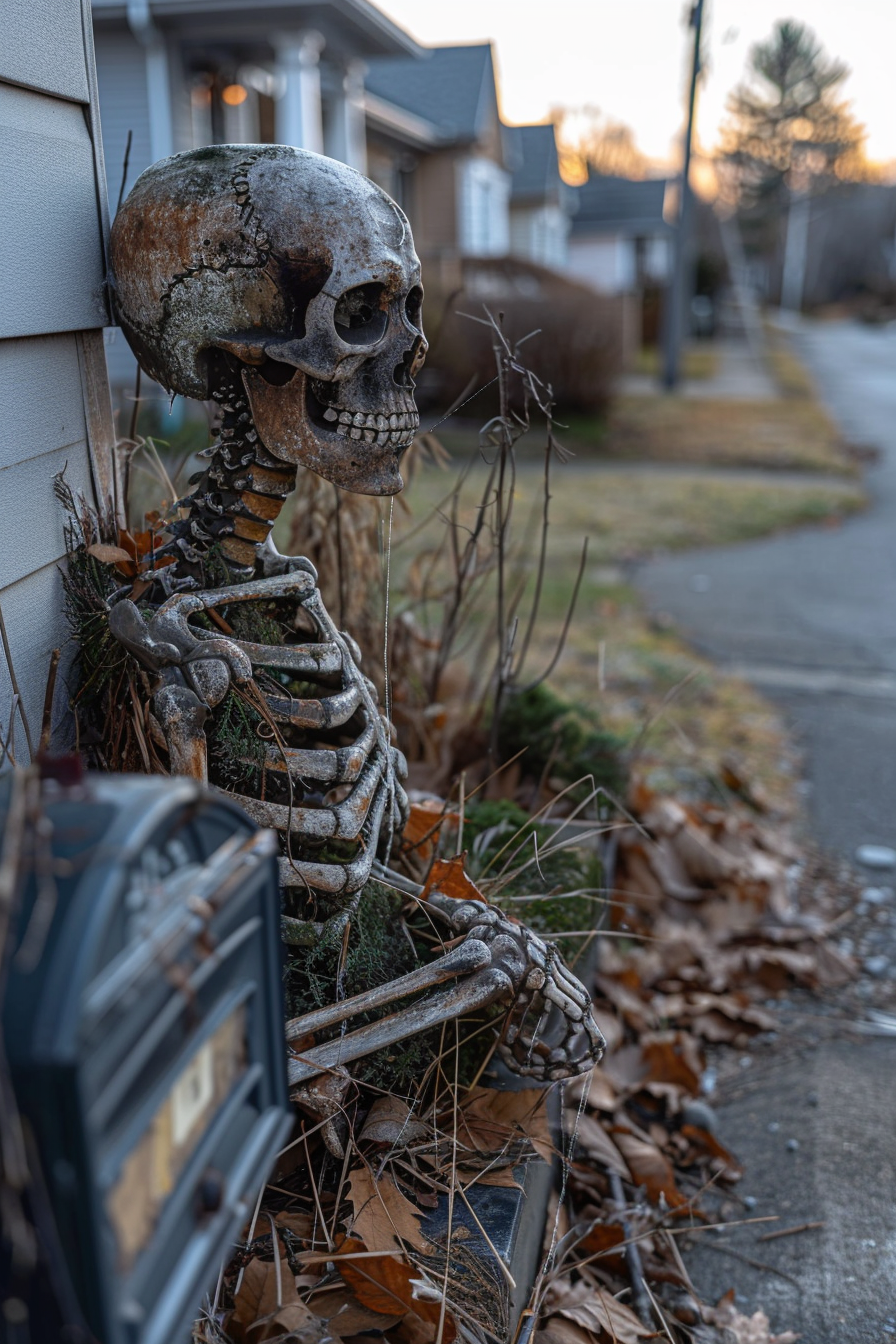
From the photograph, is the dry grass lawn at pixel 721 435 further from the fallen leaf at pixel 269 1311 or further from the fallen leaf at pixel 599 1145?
the fallen leaf at pixel 269 1311

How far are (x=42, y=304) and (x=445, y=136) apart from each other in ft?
67.0

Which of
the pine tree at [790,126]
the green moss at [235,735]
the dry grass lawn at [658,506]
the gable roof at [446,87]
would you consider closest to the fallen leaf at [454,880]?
the green moss at [235,735]

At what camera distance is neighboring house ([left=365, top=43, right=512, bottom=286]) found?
794 inches

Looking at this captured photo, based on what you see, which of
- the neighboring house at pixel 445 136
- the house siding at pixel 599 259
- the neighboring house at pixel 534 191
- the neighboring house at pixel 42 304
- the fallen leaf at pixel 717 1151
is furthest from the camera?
the house siding at pixel 599 259

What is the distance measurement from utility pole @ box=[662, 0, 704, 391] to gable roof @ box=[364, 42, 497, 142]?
15.0ft

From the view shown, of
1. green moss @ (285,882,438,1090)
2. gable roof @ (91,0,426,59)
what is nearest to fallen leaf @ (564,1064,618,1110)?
green moss @ (285,882,438,1090)

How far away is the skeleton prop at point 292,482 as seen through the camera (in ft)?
5.55

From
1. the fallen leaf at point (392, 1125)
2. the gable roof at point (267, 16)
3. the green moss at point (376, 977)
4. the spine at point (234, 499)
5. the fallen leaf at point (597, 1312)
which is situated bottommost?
the fallen leaf at point (597, 1312)

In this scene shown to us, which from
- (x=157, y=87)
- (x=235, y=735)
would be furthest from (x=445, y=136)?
(x=235, y=735)

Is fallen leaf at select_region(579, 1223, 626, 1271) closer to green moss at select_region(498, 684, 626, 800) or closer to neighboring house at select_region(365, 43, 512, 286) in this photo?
green moss at select_region(498, 684, 626, 800)

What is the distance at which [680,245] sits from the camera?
58.6 ft

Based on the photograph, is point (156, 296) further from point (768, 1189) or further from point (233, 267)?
point (768, 1189)

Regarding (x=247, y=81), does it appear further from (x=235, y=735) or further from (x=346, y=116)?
(x=235, y=735)

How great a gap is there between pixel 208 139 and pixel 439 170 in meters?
9.48
